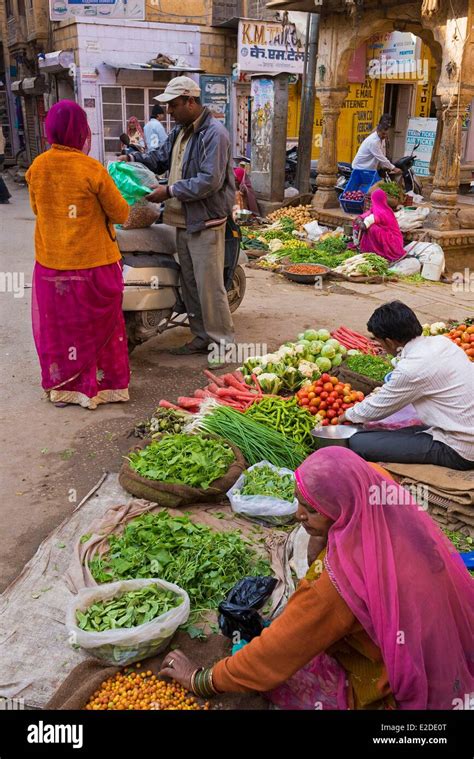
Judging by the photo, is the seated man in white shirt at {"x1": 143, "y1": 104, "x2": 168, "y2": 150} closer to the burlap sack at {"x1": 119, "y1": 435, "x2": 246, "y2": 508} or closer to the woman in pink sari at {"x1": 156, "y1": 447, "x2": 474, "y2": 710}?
the burlap sack at {"x1": 119, "y1": 435, "x2": 246, "y2": 508}

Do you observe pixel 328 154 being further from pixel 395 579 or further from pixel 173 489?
pixel 395 579

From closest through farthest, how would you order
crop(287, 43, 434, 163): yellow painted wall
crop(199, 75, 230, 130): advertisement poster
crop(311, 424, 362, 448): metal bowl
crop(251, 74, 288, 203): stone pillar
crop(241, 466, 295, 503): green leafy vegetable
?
crop(241, 466, 295, 503): green leafy vegetable, crop(311, 424, 362, 448): metal bowl, crop(251, 74, 288, 203): stone pillar, crop(287, 43, 434, 163): yellow painted wall, crop(199, 75, 230, 130): advertisement poster

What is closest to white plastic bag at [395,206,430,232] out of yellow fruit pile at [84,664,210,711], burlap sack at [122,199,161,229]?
burlap sack at [122,199,161,229]

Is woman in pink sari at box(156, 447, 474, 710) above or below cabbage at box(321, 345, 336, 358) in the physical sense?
above

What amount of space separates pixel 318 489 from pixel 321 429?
2261 millimetres

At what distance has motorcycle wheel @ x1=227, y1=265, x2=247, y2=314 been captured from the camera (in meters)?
7.05

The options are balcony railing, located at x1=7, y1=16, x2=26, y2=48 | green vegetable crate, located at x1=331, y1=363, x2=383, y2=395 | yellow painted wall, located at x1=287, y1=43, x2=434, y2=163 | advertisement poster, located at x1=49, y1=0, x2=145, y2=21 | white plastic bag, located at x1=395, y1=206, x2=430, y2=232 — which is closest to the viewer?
green vegetable crate, located at x1=331, y1=363, x2=383, y2=395

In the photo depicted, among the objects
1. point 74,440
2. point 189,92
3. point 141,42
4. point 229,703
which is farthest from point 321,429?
point 141,42

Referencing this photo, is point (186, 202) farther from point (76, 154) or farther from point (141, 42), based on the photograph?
point (141, 42)

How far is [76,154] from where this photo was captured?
473cm

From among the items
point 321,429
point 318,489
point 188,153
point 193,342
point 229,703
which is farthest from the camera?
point 193,342

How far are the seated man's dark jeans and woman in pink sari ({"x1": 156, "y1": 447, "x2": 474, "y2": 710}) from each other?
5.33 ft

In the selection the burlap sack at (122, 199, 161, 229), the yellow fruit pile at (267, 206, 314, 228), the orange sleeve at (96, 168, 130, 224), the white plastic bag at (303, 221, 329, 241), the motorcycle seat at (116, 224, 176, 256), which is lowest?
the white plastic bag at (303, 221, 329, 241)
